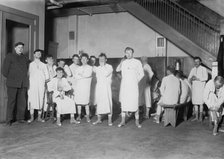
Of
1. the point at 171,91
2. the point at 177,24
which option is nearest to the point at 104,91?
the point at 171,91

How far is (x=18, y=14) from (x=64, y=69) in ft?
5.89

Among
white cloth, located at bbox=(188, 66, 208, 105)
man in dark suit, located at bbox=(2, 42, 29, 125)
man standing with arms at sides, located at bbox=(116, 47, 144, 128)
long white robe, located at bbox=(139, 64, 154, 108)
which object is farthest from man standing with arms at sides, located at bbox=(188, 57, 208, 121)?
man in dark suit, located at bbox=(2, 42, 29, 125)

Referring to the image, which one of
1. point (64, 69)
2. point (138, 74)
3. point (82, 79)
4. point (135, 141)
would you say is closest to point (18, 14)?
point (64, 69)

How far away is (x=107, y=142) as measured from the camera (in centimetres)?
480

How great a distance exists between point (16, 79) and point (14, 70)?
21 cm

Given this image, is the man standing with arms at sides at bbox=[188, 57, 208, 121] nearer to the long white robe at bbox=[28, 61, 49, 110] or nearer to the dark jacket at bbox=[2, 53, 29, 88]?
the long white robe at bbox=[28, 61, 49, 110]

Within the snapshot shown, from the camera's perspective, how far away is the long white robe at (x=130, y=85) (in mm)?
6211

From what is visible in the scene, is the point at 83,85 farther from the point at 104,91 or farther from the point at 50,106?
the point at 50,106

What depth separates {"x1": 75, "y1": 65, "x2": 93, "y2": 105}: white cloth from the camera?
6691 mm

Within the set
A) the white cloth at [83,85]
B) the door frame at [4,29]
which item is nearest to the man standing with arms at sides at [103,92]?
the white cloth at [83,85]

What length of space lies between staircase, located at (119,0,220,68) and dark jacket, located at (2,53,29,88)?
4.25m

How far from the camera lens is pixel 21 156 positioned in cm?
392

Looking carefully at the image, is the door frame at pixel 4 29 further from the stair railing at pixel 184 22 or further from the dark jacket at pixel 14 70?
the stair railing at pixel 184 22

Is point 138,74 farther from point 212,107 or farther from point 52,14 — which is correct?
point 52,14
